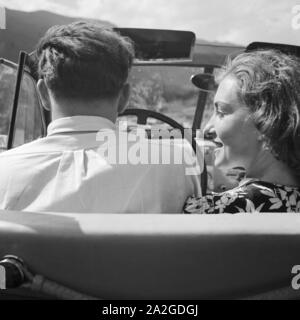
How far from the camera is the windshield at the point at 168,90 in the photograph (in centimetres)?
352

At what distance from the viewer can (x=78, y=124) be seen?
4.66ft

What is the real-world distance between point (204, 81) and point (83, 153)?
216 cm

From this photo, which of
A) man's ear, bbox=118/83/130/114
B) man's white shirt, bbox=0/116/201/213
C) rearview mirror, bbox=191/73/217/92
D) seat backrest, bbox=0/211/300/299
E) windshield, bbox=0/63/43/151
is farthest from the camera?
rearview mirror, bbox=191/73/217/92

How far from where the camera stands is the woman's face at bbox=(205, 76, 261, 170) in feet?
4.97

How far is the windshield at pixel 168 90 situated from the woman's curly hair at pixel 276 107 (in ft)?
6.05

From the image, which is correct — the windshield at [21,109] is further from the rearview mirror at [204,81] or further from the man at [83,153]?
the man at [83,153]

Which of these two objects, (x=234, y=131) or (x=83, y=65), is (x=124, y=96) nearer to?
(x=83, y=65)

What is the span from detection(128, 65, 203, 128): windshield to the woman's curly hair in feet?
6.05

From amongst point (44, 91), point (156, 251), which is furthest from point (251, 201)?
point (44, 91)

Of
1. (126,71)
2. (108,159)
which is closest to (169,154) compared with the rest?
(108,159)

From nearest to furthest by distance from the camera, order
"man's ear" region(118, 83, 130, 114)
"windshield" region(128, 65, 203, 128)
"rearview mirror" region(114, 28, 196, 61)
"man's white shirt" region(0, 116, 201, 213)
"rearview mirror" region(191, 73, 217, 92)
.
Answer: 1. "man's white shirt" region(0, 116, 201, 213)
2. "man's ear" region(118, 83, 130, 114)
3. "rearview mirror" region(114, 28, 196, 61)
4. "rearview mirror" region(191, 73, 217, 92)
5. "windshield" region(128, 65, 203, 128)

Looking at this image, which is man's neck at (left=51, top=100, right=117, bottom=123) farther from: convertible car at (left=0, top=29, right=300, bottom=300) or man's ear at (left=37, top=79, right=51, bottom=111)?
convertible car at (left=0, top=29, right=300, bottom=300)

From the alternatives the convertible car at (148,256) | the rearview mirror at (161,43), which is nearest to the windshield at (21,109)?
the rearview mirror at (161,43)

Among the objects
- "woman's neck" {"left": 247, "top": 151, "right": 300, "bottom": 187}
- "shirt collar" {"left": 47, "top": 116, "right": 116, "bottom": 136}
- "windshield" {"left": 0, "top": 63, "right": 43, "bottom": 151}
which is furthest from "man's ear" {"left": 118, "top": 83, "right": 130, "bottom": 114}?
"windshield" {"left": 0, "top": 63, "right": 43, "bottom": 151}
